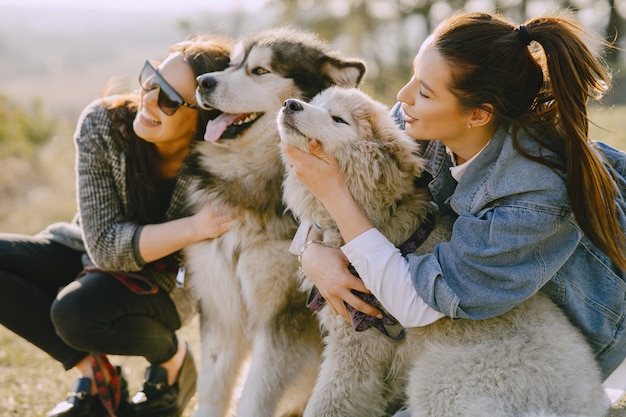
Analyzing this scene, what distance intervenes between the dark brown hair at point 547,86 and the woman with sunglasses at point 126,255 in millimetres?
1342

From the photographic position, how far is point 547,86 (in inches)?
88.0

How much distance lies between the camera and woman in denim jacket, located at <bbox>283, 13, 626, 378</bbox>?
2080mm

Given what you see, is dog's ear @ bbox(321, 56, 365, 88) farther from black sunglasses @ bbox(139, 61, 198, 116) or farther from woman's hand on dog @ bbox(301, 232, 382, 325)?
woman's hand on dog @ bbox(301, 232, 382, 325)

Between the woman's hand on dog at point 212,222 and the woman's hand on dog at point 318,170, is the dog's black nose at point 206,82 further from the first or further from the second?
the woman's hand on dog at point 318,170

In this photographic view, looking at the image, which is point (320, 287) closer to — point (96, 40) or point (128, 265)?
point (128, 265)

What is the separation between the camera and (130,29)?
59125 millimetres

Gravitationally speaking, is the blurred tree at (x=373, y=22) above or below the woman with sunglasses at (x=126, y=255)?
below

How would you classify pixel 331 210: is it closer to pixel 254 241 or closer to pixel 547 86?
pixel 254 241

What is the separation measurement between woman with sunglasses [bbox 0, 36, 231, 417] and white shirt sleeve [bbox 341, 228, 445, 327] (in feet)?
3.01

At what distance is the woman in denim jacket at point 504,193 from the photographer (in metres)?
2.08

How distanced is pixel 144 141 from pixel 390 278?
5.16 ft

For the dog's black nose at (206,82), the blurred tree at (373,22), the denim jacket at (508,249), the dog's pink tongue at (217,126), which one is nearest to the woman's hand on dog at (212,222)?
the dog's pink tongue at (217,126)

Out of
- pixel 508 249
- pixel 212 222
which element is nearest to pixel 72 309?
pixel 212 222

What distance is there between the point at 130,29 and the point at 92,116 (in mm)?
60602
